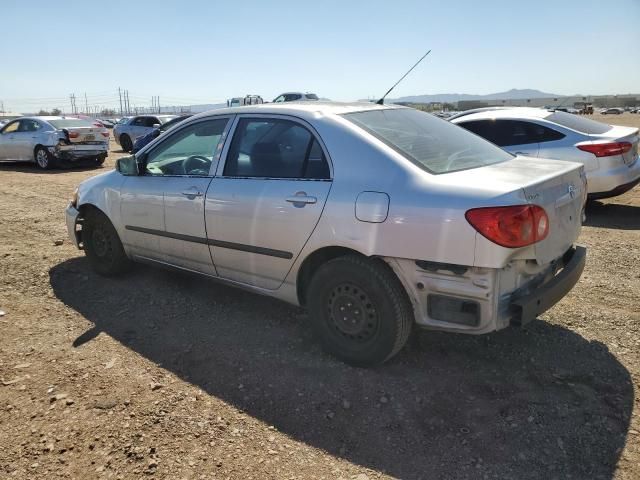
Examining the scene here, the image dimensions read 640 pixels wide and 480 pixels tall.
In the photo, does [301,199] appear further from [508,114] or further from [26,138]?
[26,138]

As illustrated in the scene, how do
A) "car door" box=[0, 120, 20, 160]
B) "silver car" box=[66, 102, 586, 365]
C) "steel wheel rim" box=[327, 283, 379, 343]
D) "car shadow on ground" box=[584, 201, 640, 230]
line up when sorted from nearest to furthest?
"silver car" box=[66, 102, 586, 365], "steel wheel rim" box=[327, 283, 379, 343], "car shadow on ground" box=[584, 201, 640, 230], "car door" box=[0, 120, 20, 160]

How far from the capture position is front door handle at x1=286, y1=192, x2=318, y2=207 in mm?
3240

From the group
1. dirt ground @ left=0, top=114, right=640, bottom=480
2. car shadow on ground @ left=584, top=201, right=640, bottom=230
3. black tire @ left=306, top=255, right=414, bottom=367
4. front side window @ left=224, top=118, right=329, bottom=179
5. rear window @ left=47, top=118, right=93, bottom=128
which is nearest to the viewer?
dirt ground @ left=0, top=114, right=640, bottom=480

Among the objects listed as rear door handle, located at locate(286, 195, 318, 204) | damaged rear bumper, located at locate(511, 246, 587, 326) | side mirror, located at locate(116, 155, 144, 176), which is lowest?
damaged rear bumper, located at locate(511, 246, 587, 326)

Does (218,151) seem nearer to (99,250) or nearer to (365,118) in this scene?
(365,118)

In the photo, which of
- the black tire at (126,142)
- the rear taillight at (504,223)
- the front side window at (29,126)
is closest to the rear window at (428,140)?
the rear taillight at (504,223)

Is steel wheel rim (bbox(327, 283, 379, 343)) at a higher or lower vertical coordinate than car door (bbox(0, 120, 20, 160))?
lower

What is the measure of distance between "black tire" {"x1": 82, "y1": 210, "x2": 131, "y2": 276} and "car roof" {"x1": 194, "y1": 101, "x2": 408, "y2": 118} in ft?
5.03

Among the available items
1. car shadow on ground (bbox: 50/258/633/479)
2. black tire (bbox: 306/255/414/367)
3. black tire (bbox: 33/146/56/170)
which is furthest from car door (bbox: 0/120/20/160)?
black tire (bbox: 306/255/414/367)

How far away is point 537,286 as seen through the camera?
305cm

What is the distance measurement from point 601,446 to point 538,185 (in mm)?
1354

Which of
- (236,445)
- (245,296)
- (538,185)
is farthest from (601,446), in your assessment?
(245,296)

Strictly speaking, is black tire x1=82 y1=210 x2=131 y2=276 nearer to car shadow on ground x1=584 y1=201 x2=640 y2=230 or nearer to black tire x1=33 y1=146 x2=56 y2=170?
car shadow on ground x1=584 y1=201 x2=640 y2=230

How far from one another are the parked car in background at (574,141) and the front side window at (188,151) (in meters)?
4.70
